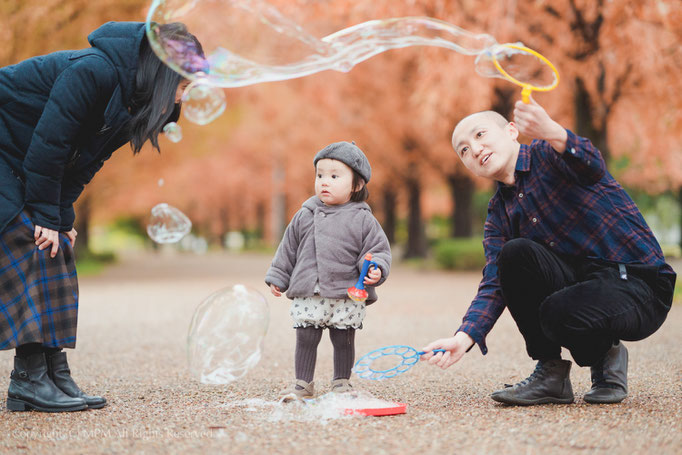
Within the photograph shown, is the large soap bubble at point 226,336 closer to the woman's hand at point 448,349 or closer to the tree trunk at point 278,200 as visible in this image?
the woman's hand at point 448,349

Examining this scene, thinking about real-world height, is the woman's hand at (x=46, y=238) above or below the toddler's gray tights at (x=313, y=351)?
above

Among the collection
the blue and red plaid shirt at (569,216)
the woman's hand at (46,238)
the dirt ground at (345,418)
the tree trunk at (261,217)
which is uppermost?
the blue and red plaid shirt at (569,216)

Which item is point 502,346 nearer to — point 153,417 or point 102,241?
point 153,417

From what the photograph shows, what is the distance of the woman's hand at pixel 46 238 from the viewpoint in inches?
126

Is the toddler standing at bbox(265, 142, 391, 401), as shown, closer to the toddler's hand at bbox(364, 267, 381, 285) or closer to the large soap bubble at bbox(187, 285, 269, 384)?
the toddler's hand at bbox(364, 267, 381, 285)

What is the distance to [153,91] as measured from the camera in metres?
3.29

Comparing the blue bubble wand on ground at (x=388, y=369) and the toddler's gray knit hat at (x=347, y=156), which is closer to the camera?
the blue bubble wand on ground at (x=388, y=369)

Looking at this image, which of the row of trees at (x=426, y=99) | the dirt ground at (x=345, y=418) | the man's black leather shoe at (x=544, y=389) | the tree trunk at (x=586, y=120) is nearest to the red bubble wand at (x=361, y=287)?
the dirt ground at (x=345, y=418)

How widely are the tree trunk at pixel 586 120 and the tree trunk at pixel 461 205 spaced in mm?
6669

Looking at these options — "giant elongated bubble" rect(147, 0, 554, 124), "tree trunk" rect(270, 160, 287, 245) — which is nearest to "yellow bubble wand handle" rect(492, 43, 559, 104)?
"giant elongated bubble" rect(147, 0, 554, 124)

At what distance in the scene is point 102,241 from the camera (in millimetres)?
63531

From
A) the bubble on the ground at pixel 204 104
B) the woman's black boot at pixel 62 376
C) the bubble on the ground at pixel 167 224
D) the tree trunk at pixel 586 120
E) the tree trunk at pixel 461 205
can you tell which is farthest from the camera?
the tree trunk at pixel 461 205

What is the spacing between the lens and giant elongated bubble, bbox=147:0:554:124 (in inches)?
129

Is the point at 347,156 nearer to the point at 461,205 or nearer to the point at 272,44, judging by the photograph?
the point at 272,44
